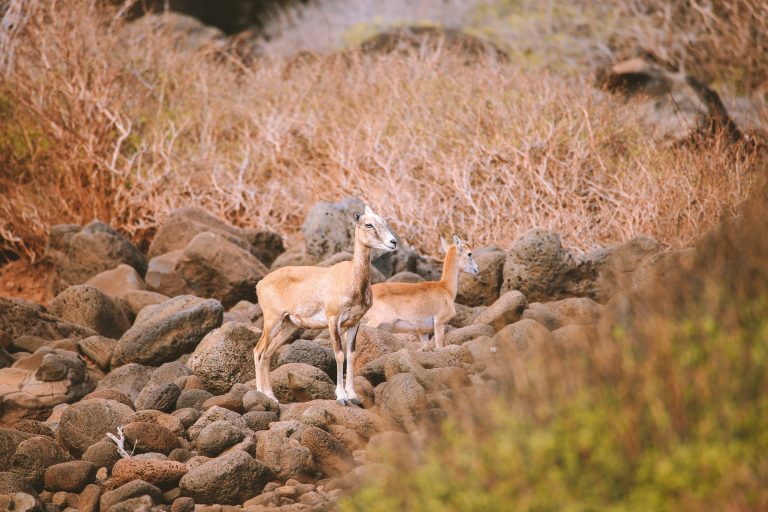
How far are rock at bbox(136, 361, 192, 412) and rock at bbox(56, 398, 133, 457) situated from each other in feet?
1.36

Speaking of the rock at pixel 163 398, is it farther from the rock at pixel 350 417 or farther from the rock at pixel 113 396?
the rock at pixel 350 417

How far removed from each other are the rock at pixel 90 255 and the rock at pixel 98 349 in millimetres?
3854

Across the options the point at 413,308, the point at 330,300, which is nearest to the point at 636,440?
the point at 330,300

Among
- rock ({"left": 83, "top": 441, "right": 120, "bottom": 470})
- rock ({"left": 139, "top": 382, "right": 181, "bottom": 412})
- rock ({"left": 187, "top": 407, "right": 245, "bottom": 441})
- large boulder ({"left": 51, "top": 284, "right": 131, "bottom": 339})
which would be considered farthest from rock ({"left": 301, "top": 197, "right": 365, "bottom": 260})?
rock ({"left": 83, "top": 441, "right": 120, "bottom": 470})

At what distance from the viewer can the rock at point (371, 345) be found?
9297mm

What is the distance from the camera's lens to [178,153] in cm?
1897

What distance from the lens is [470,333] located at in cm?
1004

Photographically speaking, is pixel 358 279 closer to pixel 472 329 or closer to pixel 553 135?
pixel 472 329

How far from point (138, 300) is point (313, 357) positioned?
168 inches

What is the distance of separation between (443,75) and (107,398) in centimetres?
1156

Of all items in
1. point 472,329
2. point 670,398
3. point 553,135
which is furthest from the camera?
point 553,135

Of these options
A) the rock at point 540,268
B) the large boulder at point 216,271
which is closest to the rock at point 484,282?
the rock at point 540,268

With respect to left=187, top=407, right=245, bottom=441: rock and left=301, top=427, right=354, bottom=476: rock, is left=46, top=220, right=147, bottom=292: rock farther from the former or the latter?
left=301, top=427, right=354, bottom=476: rock

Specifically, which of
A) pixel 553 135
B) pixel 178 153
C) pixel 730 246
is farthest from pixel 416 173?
pixel 730 246
